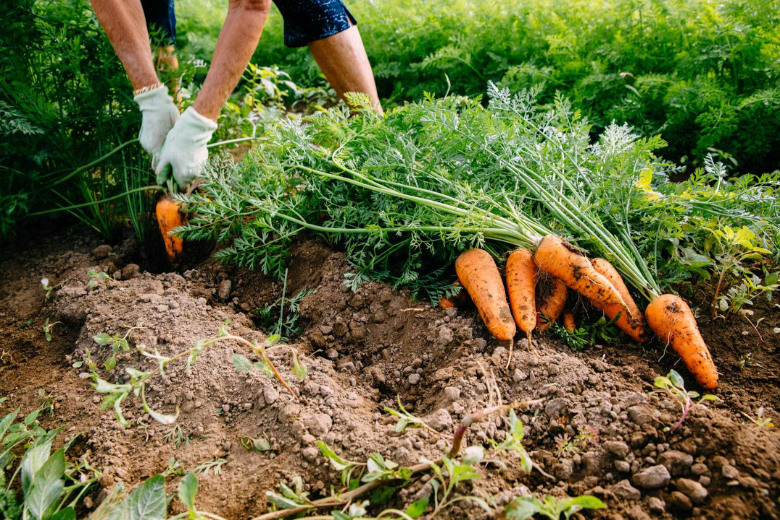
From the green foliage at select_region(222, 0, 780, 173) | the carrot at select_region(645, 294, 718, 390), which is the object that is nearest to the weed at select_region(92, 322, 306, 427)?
the carrot at select_region(645, 294, 718, 390)

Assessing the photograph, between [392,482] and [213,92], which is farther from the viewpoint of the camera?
[213,92]

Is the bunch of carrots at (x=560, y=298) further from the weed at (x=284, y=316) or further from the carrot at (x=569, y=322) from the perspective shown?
the weed at (x=284, y=316)

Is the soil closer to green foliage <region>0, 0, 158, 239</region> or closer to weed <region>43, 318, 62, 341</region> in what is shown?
weed <region>43, 318, 62, 341</region>

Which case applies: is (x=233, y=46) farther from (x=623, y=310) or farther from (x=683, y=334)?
(x=683, y=334)

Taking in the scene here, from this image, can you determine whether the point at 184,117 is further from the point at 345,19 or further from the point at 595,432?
the point at 595,432

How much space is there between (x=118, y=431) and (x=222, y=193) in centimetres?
109

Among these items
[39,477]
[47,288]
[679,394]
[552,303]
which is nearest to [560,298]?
[552,303]

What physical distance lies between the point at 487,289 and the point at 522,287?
0.15m

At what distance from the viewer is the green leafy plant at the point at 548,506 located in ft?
3.71

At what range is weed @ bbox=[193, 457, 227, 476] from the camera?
1470 mm

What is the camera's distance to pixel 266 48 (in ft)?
16.1

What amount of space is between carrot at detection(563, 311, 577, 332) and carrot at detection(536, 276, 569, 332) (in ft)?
0.10

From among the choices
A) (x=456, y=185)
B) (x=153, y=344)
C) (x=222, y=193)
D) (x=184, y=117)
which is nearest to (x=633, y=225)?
(x=456, y=185)

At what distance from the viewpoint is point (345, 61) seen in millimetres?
3072
